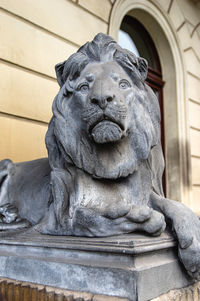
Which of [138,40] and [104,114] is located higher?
[138,40]

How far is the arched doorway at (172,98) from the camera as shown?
251 inches

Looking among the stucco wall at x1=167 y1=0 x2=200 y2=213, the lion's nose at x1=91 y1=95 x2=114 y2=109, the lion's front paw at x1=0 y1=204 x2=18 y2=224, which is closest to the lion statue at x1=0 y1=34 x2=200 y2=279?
the lion's nose at x1=91 y1=95 x2=114 y2=109

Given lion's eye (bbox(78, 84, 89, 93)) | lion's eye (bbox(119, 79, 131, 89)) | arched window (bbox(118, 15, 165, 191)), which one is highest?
arched window (bbox(118, 15, 165, 191))

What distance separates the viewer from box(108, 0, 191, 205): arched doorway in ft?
20.9

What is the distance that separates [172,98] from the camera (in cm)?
669

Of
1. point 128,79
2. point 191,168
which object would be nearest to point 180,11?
point 191,168

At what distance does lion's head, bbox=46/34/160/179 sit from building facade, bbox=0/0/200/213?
214cm

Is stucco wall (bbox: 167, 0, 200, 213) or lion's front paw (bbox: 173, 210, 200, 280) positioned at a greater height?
stucco wall (bbox: 167, 0, 200, 213)

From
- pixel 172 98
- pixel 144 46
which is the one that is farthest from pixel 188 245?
pixel 144 46

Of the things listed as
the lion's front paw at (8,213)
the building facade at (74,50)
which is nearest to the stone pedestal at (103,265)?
the lion's front paw at (8,213)

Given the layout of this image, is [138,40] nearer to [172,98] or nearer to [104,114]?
[172,98]

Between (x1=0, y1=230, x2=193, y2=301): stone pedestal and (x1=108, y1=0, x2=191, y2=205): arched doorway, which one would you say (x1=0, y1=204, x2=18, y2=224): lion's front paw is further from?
(x1=108, y1=0, x2=191, y2=205): arched doorway

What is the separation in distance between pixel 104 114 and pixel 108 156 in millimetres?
227

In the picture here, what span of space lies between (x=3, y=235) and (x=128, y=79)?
1118 millimetres
